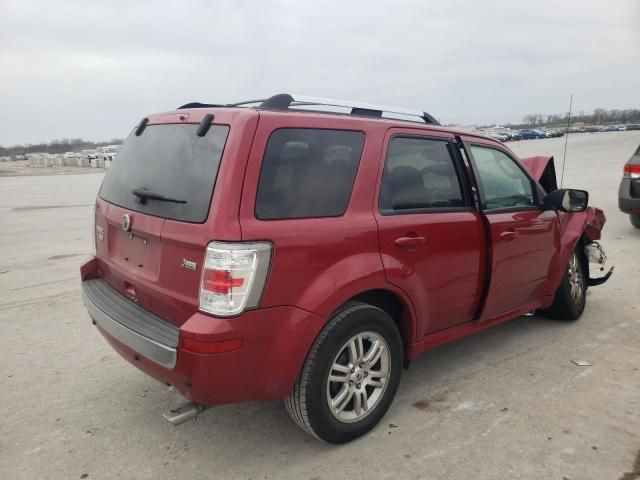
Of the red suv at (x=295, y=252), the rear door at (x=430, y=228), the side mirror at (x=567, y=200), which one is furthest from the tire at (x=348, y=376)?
the side mirror at (x=567, y=200)

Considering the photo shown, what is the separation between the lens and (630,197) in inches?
334

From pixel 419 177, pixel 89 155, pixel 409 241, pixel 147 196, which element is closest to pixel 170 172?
pixel 147 196

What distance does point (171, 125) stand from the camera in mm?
3033

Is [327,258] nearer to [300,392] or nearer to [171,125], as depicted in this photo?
[300,392]

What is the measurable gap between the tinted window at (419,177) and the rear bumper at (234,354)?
3.09 ft

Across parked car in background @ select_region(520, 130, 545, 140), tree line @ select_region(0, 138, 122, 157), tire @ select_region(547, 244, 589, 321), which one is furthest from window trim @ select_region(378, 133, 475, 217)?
tree line @ select_region(0, 138, 122, 157)

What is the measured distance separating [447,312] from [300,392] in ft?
4.22

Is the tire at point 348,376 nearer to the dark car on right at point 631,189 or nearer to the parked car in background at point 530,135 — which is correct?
the dark car on right at point 631,189

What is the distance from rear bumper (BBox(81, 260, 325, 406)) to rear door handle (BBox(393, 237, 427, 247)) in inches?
28.2

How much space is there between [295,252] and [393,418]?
1377 millimetres

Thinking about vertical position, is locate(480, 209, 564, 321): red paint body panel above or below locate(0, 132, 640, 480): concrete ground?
above

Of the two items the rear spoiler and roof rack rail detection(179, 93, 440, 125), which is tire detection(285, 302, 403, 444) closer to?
roof rack rail detection(179, 93, 440, 125)

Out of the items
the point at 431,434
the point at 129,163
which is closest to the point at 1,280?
the point at 129,163

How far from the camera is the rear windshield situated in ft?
8.59
